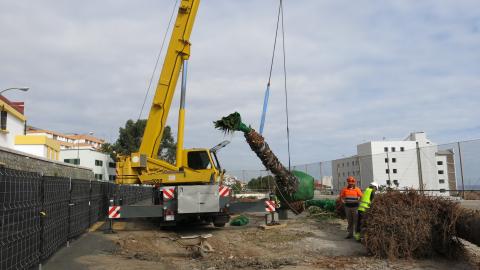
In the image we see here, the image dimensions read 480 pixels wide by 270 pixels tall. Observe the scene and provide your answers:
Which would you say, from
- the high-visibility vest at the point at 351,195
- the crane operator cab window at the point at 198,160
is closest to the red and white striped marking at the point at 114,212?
the crane operator cab window at the point at 198,160

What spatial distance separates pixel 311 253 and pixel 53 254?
5.23 metres

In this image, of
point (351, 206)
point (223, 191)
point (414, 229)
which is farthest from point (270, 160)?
point (414, 229)

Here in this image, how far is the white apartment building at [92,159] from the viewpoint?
67.4 meters

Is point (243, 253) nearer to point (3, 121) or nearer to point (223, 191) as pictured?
point (223, 191)

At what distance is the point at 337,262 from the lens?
807 cm

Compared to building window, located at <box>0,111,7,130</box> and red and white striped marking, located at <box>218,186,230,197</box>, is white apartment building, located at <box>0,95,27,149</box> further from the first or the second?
red and white striped marking, located at <box>218,186,230,197</box>

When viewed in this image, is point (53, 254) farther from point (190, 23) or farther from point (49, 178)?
point (190, 23)

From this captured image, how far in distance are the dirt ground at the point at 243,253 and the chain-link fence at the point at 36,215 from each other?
0.48m

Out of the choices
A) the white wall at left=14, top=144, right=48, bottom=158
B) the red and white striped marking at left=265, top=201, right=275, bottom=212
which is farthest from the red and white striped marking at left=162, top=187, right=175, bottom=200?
the white wall at left=14, top=144, right=48, bottom=158

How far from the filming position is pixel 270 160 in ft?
43.5

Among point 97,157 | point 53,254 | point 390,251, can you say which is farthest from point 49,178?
point 97,157

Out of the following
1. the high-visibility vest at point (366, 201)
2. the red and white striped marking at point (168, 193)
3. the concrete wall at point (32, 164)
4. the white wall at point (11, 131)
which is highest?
the white wall at point (11, 131)

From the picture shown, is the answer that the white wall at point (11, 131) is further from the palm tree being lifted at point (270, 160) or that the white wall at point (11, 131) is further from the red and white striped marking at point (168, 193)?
the palm tree being lifted at point (270, 160)

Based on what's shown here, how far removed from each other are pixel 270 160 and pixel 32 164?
1421cm
